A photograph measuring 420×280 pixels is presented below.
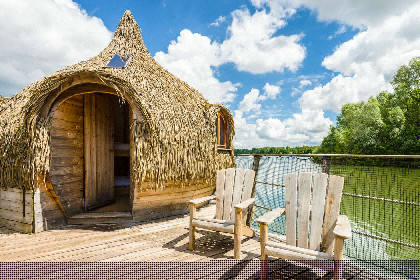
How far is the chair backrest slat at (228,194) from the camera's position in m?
3.66

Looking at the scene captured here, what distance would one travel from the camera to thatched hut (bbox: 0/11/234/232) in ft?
13.4

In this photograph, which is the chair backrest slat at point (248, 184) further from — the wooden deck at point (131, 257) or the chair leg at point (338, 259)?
the chair leg at point (338, 259)

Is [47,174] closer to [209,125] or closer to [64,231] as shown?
[64,231]

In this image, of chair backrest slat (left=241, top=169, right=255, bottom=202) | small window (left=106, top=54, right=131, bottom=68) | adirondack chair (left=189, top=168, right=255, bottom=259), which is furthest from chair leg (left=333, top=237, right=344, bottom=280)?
small window (left=106, top=54, right=131, bottom=68)

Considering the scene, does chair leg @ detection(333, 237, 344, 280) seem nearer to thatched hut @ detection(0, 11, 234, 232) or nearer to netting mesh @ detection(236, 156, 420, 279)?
netting mesh @ detection(236, 156, 420, 279)

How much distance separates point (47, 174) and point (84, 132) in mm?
1185

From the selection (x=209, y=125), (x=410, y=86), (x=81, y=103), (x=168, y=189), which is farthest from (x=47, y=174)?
(x=410, y=86)

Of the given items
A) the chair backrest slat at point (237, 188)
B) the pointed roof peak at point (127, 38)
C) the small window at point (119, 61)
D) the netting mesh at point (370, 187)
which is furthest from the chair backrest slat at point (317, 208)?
the pointed roof peak at point (127, 38)

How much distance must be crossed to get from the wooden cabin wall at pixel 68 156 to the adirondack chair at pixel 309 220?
157 inches

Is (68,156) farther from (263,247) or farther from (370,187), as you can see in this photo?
(370,187)

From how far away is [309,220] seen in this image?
2.73 metres

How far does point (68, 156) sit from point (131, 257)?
2752 mm

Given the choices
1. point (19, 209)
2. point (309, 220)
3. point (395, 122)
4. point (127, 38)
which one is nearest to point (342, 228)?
point (309, 220)

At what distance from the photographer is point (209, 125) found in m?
5.54
